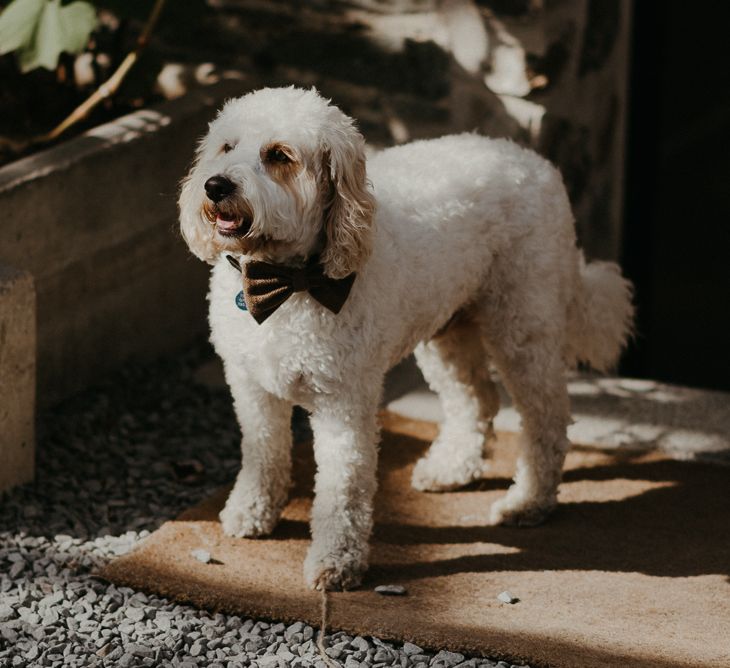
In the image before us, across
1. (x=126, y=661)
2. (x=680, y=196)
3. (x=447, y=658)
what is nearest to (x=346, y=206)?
(x=447, y=658)

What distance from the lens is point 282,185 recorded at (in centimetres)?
332

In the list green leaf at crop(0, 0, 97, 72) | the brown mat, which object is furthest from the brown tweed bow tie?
green leaf at crop(0, 0, 97, 72)

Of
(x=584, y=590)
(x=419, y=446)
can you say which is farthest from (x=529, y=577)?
(x=419, y=446)

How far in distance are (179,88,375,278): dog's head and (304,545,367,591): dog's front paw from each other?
87 cm

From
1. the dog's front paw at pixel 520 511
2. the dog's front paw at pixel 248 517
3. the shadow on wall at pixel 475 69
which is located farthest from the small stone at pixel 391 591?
the shadow on wall at pixel 475 69

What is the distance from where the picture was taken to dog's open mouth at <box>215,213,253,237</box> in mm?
3297

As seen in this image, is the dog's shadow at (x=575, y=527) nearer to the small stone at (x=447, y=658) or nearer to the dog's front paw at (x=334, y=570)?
the dog's front paw at (x=334, y=570)

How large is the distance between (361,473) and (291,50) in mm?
2503

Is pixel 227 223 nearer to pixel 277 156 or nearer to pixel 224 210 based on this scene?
pixel 224 210

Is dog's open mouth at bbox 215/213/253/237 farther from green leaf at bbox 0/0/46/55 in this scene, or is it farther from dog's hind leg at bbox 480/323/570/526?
green leaf at bbox 0/0/46/55

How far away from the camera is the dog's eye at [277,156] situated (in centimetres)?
332

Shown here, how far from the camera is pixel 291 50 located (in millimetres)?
5508

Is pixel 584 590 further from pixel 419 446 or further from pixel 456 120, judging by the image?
pixel 456 120

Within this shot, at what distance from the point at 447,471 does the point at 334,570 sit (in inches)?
32.5
